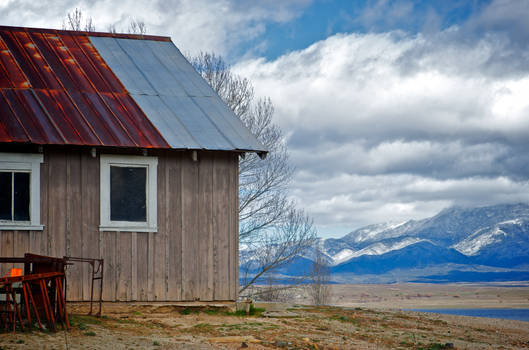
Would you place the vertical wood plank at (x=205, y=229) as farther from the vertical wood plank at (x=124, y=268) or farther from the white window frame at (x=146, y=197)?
the vertical wood plank at (x=124, y=268)

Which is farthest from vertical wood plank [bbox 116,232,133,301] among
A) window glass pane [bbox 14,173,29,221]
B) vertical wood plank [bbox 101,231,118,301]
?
window glass pane [bbox 14,173,29,221]

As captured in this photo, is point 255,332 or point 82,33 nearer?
point 255,332

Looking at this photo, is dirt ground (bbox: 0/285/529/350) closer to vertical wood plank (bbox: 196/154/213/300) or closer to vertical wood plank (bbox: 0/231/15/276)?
vertical wood plank (bbox: 196/154/213/300)

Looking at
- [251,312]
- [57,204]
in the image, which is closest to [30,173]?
[57,204]

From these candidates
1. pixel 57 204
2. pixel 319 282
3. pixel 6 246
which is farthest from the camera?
pixel 319 282

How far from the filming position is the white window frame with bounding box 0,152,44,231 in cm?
1451

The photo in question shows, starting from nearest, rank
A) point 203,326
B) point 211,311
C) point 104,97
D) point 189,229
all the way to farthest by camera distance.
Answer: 1. point 203,326
2. point 211,311
3. point 189,229
4. point 104,97

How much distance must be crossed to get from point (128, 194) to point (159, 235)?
1105 mm

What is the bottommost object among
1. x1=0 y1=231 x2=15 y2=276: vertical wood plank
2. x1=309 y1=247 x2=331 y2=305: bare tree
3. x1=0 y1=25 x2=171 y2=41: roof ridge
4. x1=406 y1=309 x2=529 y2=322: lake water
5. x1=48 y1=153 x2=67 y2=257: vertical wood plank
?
x1=406 y1=309 x2=529 y2=322: lake water

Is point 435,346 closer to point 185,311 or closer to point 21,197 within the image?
point 185,311

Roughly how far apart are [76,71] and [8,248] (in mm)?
4779

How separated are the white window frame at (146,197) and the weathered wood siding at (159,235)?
0.13 m

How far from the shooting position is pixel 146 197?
1549 cm

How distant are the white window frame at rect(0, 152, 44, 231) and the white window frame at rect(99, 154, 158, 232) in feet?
4.14
